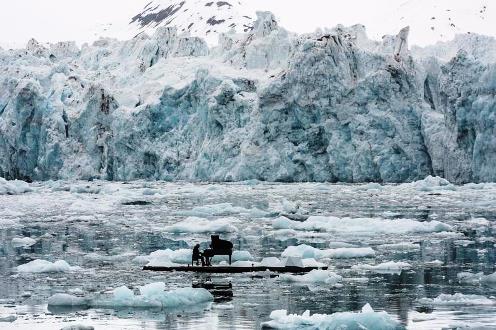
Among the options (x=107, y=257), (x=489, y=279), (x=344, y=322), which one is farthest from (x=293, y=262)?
(x=344, y=322)

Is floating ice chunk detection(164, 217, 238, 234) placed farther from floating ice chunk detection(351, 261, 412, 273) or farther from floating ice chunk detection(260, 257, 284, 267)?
floating ice chunk detection(351, 261, 412, 273)

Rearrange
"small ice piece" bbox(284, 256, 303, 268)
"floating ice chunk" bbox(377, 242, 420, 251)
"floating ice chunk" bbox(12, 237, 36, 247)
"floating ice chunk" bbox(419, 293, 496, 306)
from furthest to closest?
1. "floating ice chunk" bbox(12, 237, 36, 247)
2. "floating ice chunk" bbox(377, 242, 420, 251)
3. "small ice piece" bbox(284, 256, 303, 268)
4. "floating ice chunk" bbox(419, 293, 496, 306)

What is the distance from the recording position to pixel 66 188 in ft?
144

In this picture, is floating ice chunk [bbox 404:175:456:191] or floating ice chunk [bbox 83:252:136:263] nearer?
floating ice chunk [bbox 83:252:136:263]

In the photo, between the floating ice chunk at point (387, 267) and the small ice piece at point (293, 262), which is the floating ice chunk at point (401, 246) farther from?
the small ice piece at point (293, 262)

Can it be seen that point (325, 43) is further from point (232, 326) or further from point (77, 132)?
point (232, 326)

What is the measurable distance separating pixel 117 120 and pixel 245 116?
9.41 metres

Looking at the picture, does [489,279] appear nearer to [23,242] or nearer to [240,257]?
[240,257]

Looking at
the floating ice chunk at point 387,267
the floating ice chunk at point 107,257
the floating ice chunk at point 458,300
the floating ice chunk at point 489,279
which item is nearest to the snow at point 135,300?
the floating ice chunk at point 458,300

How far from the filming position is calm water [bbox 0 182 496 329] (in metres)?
9.90

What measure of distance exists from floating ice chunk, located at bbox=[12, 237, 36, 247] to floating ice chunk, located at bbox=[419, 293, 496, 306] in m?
10.5

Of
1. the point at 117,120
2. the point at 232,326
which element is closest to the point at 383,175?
the point at 117,120

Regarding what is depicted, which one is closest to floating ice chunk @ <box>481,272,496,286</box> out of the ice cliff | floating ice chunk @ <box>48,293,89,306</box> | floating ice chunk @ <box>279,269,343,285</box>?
floating ice chunk @ <box>279,269,343,285</box>

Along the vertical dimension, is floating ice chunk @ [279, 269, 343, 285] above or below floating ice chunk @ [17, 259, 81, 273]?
below
